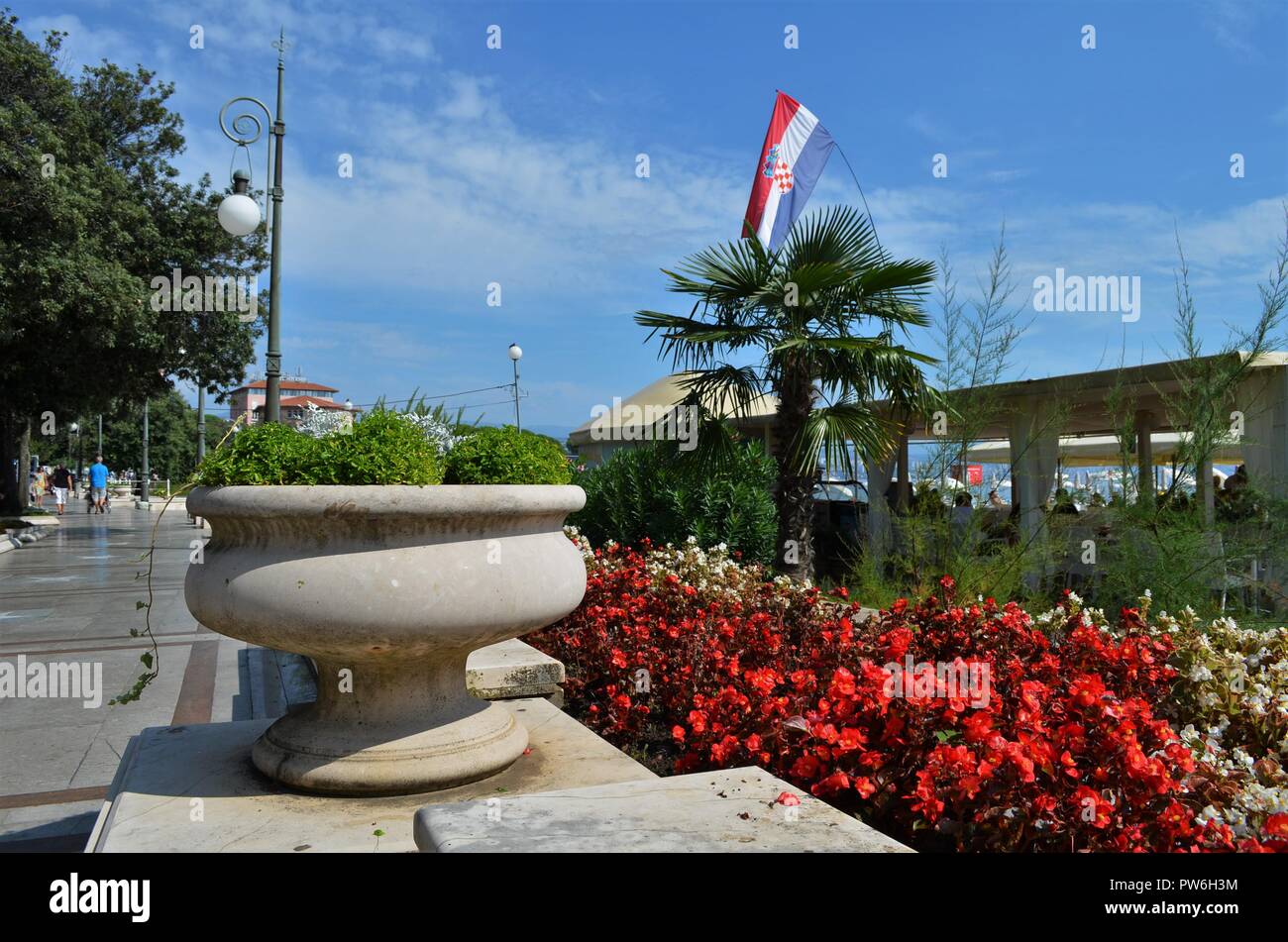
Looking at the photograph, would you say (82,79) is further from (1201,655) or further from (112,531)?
(1201,655)

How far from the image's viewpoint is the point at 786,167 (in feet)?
37.2

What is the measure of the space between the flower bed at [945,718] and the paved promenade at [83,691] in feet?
7.24

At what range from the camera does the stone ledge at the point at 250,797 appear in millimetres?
2410

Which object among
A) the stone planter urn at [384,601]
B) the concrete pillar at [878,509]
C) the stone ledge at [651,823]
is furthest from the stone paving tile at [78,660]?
the concrete pillar at [878,509]

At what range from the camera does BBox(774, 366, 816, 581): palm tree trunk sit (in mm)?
7789

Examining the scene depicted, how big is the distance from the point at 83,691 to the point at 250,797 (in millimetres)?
4024

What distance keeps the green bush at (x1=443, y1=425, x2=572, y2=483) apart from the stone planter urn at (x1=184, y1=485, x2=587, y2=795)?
0.19 meters

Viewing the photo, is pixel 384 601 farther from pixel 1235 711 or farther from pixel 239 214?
pixel 239 214

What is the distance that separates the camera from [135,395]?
21969 mm

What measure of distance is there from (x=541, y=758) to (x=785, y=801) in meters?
1.30

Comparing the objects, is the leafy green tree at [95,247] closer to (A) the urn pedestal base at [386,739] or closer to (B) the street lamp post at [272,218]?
(B) the street lamp post at [272,218]

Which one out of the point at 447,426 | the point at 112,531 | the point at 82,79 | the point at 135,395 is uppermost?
the point at 82,79

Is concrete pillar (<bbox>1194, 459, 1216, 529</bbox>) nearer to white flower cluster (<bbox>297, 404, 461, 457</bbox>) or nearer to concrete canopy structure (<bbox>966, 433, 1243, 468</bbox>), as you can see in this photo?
white flower cluster (<bbox>297, 404, 461, 457</bbox>)
